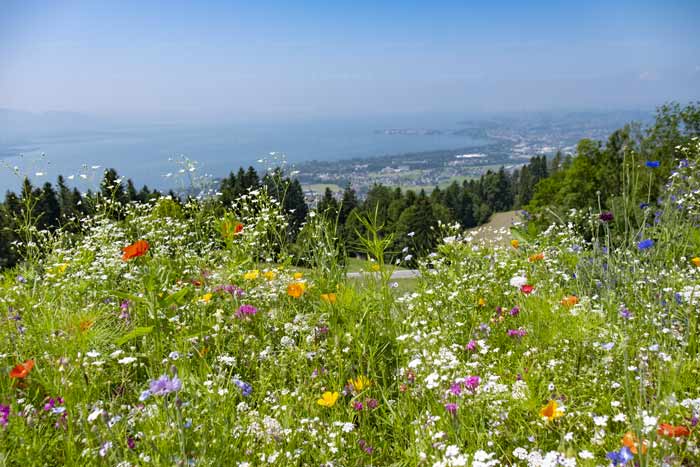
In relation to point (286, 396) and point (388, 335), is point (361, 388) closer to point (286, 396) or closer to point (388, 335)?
point (286, 396)

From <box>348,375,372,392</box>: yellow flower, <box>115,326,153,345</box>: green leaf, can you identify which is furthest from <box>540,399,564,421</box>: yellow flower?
<box>115,326,153,345</box>: green leaf

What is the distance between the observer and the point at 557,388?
2.19 m

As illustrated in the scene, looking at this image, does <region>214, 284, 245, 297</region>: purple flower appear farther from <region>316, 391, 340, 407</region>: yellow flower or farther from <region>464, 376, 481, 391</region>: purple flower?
<region>464, 376, 481, 391</region>: purple flower

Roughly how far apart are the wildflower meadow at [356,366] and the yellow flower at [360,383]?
1.0 inches

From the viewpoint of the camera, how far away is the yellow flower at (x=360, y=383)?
7.59ft

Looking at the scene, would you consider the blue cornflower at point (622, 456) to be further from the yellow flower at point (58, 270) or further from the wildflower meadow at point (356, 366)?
the yellow flower at point (58, 270)

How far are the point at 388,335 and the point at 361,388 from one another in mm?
621

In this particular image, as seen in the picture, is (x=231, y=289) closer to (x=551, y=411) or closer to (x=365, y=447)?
(x=365, y=447)

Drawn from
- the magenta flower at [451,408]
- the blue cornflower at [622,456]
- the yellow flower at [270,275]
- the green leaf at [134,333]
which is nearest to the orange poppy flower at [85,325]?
the green leaf at [134,333]

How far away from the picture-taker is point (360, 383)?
7.62 feet

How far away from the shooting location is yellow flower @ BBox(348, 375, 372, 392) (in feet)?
7.59

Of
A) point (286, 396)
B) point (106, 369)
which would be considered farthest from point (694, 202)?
point (106, 369)

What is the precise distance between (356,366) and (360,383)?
11.9 inches

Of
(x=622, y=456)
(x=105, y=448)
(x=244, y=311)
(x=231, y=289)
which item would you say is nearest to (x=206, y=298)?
(x=244, y=311)
